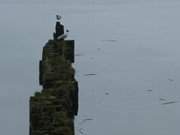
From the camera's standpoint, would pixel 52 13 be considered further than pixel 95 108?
Yes

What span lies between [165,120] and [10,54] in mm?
5803

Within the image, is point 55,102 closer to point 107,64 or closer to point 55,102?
point 55,102

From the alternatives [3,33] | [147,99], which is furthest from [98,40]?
[147,99]

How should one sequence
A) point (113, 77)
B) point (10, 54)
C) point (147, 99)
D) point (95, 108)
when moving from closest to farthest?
point (95, 108) < point (147, 99) < point (113, 77) < point (10, 54)

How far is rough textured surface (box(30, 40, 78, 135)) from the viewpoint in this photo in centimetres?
232

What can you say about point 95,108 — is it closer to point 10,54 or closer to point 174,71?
point 174,71

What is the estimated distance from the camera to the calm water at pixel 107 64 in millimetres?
7457

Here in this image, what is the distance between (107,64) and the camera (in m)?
11.6

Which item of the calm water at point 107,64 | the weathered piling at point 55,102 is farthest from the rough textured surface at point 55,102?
the calm water at point 107,64

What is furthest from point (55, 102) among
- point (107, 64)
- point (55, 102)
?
point (107, 64)

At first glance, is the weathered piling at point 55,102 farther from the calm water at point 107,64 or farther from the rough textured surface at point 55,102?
the calm water at point 107,64

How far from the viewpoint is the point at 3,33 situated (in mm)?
15734

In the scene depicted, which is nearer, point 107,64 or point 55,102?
point 55,102

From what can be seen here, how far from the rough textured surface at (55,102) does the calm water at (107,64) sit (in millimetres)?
3934
